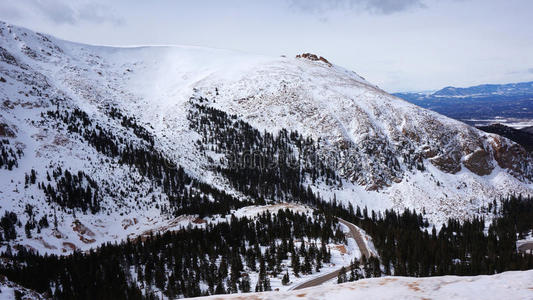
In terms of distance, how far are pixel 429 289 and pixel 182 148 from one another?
143214mm

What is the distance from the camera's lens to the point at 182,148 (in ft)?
469

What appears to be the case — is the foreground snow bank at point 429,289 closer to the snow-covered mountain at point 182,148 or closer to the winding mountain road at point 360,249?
the winding mountain road at point 360,249

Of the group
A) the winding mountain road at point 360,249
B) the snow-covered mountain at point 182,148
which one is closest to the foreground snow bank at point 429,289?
the winding mountain road at point 360,249

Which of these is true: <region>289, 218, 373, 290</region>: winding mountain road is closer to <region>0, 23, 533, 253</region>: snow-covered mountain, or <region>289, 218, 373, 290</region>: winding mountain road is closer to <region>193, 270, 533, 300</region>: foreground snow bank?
<region>193, 270, 533, 300</region>: foreground snow bank

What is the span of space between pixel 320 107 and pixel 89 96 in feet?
404

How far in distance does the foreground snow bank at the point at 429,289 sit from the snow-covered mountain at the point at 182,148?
88.8 meters

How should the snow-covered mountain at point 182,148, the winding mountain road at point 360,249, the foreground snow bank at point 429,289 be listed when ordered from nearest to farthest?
1. the foreground snow bank at point 429,289
2. the winding mountain road at point 360,249
3. the snow-covered mountain at point 182,148

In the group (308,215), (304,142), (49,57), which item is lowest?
(308,215)

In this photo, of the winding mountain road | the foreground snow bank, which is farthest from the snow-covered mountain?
the foreground snow bank

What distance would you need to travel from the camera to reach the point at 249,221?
278 ft

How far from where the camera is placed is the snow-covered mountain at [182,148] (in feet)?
296

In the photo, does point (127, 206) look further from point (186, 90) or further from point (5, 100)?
point (186, 90)

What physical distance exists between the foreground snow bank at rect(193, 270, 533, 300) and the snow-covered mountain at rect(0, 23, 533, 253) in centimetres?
8878

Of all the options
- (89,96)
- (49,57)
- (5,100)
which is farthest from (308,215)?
(49,57)
